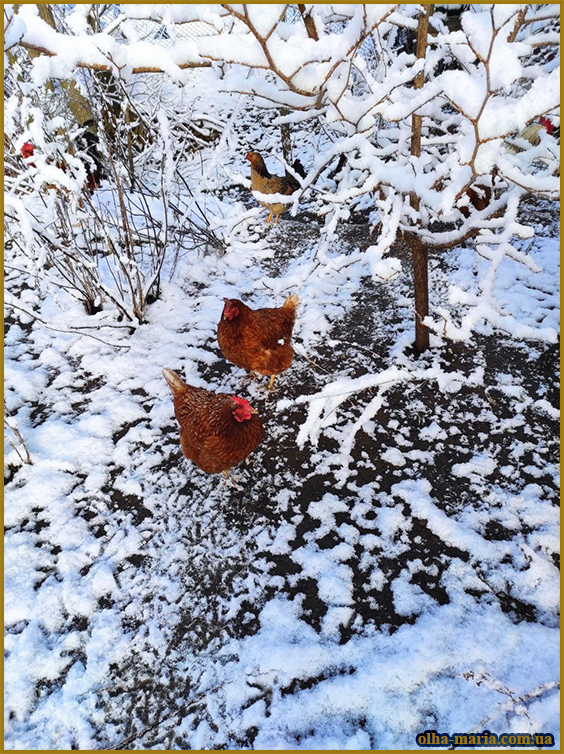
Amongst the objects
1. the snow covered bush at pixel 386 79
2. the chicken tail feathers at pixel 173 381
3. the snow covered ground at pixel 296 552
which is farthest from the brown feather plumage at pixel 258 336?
the snow covered bush at pixel 386 79

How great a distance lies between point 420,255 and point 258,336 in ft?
4.22

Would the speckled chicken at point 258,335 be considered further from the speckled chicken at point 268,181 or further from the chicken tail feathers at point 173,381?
the speckled chicken at point 268,181

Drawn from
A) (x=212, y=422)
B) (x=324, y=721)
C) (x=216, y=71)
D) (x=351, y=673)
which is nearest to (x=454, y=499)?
(x=351, y=673)

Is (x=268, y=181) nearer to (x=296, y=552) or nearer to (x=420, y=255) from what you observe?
(x=420, y=255)

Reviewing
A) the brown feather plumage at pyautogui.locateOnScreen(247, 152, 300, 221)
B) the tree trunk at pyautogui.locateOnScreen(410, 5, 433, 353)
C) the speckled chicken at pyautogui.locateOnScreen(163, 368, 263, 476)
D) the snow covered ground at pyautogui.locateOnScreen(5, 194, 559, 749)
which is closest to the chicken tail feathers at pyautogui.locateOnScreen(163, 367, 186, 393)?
the speckled chicken at pyautogui.locateOnScreen(163, 368, 263, 476)

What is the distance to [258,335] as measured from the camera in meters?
3.06

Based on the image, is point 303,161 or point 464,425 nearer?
point 464,425

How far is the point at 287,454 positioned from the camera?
296 centimetres

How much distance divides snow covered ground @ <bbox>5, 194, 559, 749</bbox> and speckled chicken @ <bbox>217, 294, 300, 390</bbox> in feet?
1.17

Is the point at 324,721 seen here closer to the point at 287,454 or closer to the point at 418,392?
the point at 287,454

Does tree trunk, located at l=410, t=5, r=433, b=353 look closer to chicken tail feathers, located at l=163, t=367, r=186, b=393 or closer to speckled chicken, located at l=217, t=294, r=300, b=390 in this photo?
speckled chicken, located at l=217, t=294, r=300, b=390

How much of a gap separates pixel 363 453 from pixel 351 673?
4.25ft

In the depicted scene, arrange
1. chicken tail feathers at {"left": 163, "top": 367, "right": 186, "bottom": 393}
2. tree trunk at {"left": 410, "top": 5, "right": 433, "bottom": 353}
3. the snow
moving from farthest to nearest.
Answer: chicken tail feathers at {"left": 163, "top": 367, "right": 186, "bottom": 393}, tree trunk at {"left": 410, "top": 5, "right": 433, "bottom": 353}, the snow

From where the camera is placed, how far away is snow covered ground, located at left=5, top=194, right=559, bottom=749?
1.85m
